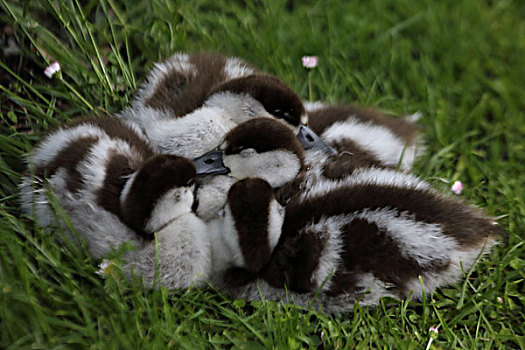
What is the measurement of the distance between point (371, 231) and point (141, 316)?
37.3 inches

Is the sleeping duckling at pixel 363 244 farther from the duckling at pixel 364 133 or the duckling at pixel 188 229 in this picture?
the duckling at pixel 364 133

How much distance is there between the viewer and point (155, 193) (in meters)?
2.38

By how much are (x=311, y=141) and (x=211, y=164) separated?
531mm

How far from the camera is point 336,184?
8.63 ft

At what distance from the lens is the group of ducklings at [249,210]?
2408 mm

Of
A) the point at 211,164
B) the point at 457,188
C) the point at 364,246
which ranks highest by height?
the point at 211,164

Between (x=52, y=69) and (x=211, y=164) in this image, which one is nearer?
(x=211, y=164)

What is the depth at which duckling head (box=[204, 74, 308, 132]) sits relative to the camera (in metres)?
2.87

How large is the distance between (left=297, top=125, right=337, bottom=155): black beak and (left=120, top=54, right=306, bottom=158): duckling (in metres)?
0.05

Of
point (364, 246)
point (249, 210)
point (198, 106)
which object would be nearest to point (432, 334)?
point (364, 246)

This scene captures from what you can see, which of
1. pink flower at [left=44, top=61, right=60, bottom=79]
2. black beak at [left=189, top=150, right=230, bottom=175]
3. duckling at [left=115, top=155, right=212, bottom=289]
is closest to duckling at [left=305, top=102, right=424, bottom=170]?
black beak at [left=189, top=150, right=230, bottom=175]

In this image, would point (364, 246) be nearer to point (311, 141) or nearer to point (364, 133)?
point (311, 141)

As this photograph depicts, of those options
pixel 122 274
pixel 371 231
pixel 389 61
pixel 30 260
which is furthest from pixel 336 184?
pixel 389 61

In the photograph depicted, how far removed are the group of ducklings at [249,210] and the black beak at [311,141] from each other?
58 mm
